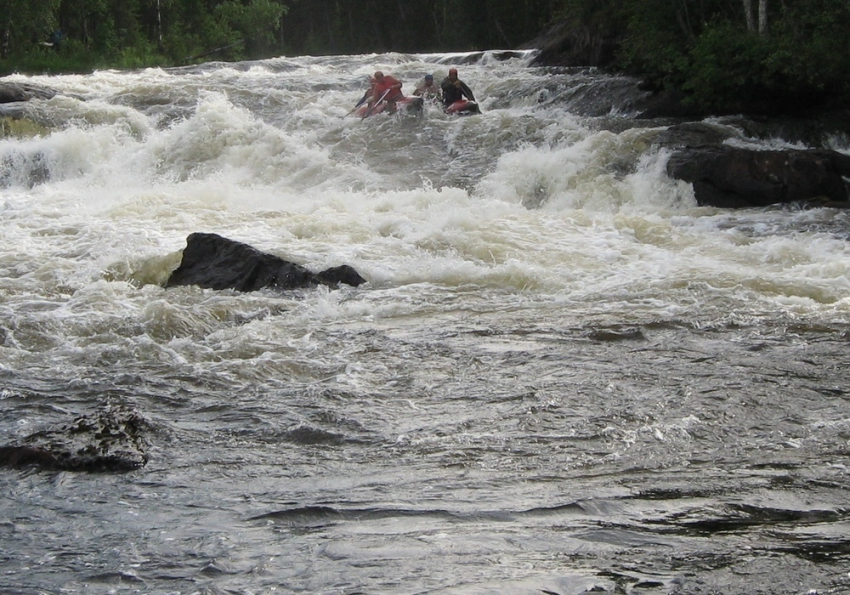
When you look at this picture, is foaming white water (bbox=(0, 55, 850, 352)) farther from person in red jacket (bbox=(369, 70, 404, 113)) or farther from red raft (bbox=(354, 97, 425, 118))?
person in red jacket (bbox=(369, 70, 404, 113))

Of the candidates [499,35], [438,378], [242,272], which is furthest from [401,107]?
[499,35]

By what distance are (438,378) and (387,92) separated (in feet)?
35.9

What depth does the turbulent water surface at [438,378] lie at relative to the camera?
374 cm

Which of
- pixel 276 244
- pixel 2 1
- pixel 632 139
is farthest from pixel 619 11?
pixel 2 1

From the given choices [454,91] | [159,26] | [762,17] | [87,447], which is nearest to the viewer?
[87,447]

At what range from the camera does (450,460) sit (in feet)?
15.5

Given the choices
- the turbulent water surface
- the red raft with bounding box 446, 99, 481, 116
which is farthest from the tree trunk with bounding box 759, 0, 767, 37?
the red raft with bounding box 446, 99, 481, 116

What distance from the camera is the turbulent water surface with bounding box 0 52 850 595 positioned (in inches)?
147

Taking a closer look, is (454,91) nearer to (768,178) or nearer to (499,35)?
(768,178)

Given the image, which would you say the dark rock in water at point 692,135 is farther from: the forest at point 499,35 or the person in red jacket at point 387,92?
the person in red jacket at point 387,92

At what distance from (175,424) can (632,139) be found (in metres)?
9.33

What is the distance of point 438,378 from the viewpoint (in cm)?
614

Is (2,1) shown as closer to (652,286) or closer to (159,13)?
(159,13)

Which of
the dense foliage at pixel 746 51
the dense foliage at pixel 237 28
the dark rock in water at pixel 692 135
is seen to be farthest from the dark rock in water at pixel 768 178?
the dense foliage at pixel 237 28
